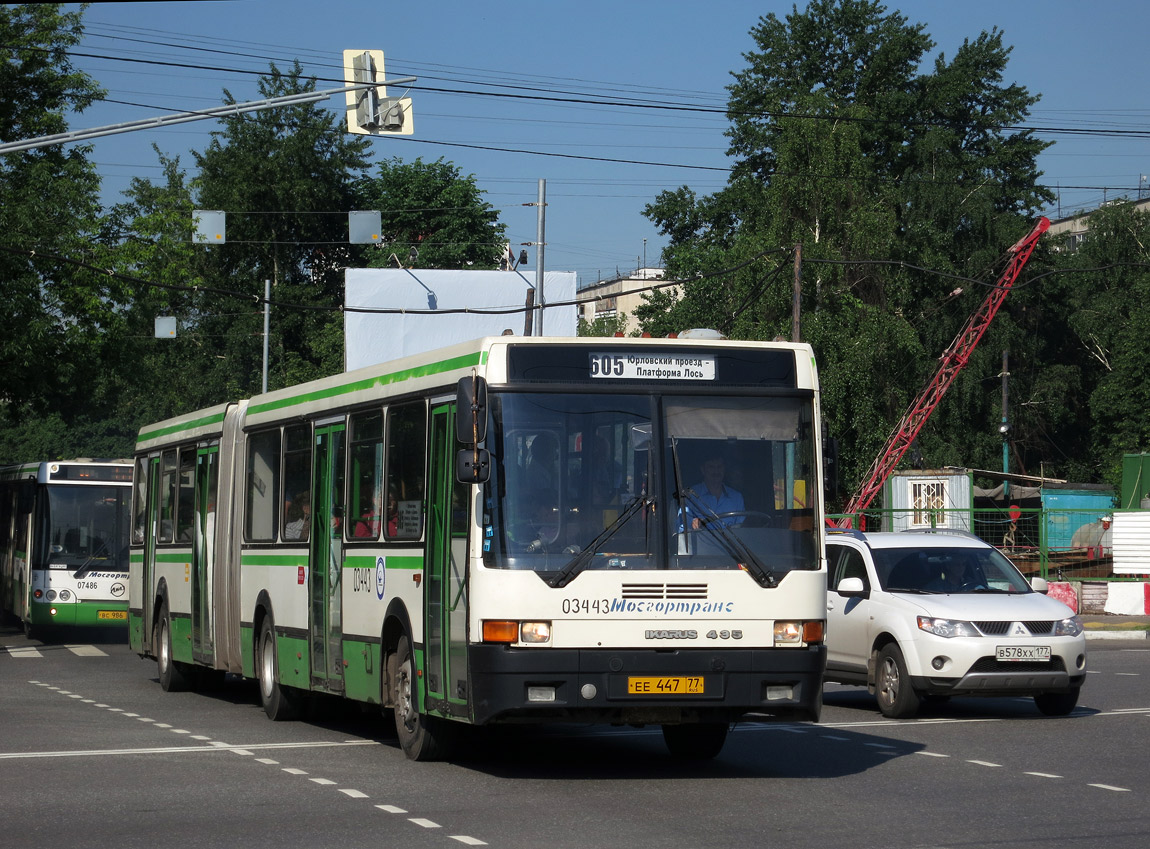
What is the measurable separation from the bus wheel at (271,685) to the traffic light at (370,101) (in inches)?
240

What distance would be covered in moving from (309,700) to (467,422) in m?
6.13

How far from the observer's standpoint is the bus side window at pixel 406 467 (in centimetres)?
1223

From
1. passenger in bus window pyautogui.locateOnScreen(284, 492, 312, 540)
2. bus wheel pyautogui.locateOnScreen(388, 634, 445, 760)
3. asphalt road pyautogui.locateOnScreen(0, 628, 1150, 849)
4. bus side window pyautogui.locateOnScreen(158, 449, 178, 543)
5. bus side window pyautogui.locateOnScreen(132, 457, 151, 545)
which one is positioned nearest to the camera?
asphalt road pyautogui.locateOnScreen(0, 628, 1150, 849)

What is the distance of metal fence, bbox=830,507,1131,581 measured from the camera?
33594 mm

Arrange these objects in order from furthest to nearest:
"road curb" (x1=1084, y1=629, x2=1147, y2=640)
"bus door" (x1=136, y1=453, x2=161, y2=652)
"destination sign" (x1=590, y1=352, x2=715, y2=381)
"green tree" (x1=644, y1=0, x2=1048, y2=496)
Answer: "green tree" (x1=644, y1=0, x2=1048, y2=496)
"road curb" (x1=1084, y1=629, x2=1147, y2=640)
"bus door" (x1=136, y1=453, x2=161, y2=652)
"destination sign" (x1=590, y1=352, x2=715, y2=381)

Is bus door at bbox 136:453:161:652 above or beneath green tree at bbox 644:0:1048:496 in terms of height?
beneath

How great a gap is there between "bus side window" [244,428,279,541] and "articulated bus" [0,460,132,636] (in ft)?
45.1

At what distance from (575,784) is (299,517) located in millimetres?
4871

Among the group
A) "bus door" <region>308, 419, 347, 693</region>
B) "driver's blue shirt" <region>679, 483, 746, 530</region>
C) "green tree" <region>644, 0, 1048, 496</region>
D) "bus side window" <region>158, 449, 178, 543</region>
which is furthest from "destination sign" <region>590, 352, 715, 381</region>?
"green tree" <region>644, 0, 1048, 496</region>

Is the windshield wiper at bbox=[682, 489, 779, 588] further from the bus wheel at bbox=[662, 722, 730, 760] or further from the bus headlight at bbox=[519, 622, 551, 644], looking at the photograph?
the bus wheel at bbox=[662, 722, 730, 760]

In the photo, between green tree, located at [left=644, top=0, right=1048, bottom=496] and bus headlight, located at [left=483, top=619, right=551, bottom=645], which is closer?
bus headlight, located at [left=483, top=619, right=551, bottom=645]

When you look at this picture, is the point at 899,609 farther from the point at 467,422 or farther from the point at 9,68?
the point at 9,68

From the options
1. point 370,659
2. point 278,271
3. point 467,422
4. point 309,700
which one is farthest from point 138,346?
point 278,271

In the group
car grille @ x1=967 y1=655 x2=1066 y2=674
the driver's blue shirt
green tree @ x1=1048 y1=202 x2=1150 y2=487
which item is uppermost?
green tree @ x1=1048 y1=202 x2=1150 y2=487
